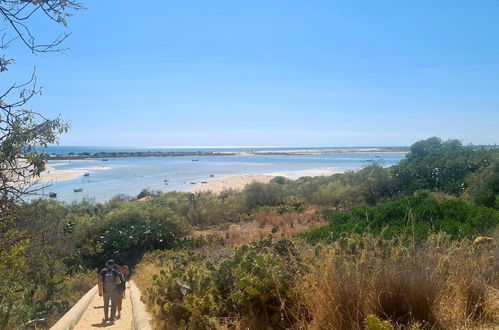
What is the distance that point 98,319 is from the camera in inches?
412

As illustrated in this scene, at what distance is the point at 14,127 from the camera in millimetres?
4293

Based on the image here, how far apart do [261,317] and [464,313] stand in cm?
236

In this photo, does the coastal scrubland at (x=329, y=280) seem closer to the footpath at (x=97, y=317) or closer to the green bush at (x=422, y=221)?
the green bush at (x=422, y=221)

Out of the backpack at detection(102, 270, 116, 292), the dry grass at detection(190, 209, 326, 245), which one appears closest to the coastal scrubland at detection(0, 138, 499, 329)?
the backpack at detection(102, 270, 116, 292)

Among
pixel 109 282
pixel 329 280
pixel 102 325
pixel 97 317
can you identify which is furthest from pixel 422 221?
pixel 97 317

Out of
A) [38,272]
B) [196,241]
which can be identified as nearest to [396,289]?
[38,272]

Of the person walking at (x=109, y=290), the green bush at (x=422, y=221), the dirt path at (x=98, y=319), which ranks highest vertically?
the green bush at (x=422, y=221)

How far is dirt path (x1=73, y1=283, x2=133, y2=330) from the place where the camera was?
30.7 ft

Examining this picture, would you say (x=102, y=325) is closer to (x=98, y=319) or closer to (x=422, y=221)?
(x=98, y=319)

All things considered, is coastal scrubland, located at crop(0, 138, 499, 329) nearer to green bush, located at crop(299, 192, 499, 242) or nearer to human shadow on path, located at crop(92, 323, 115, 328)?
green bush, located at crop(299, 192, 499, 242)

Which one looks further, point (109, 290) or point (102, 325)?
point (109, 290)

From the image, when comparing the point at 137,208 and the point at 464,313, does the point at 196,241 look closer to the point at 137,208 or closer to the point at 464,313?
the point at 137,208

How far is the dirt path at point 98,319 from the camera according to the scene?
9.35 metres

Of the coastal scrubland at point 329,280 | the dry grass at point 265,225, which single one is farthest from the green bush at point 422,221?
the dry grass at point 265,225
